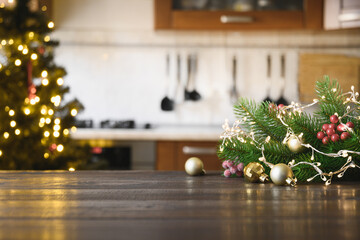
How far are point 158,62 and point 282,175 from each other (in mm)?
2211

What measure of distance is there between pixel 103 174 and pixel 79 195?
23 cm

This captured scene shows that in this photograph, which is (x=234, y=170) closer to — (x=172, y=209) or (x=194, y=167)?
(x=194, y=167)

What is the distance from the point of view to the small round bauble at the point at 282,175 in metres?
0.71

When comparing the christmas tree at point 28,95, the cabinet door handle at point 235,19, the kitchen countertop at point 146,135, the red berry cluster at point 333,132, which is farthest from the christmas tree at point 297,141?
the cabinet door handle at point 235,19

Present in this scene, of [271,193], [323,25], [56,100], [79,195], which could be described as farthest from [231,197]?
[323,25]

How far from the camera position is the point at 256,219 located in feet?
1.62

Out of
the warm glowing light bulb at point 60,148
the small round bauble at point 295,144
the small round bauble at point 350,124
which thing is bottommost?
the warm glowing light bulb at point 60,148

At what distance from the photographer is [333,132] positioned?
73 centimetres

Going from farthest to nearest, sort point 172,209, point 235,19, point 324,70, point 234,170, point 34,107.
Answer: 1. point 324,70
2. point 235,19
3. point 34,107
4. point 234,170
5. point 172,209

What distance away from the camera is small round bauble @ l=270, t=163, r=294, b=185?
2.33 feet

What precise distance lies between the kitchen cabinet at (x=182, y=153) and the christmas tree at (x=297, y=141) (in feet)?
5.12

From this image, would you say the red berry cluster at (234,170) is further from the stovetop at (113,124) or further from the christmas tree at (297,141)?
the stovetop at (113,124)

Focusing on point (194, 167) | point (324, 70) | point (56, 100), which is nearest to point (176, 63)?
point (324, 70)

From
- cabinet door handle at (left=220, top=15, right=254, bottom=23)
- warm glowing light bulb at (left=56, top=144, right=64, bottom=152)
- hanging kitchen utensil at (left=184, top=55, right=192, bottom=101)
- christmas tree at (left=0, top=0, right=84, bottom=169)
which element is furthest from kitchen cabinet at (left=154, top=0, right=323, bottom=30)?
warm glowing light bulb at (left=56, top=144, right=64, bottom=152)
